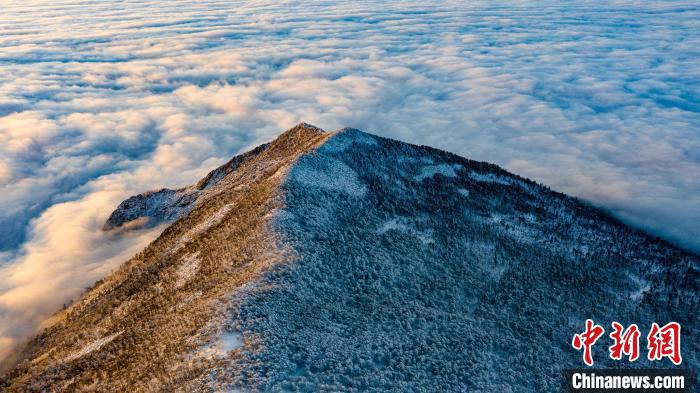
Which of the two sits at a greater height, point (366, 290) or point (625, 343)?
point (366, 290)

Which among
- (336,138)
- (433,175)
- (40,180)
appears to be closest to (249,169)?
(336,138)

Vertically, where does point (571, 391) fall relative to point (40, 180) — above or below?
below

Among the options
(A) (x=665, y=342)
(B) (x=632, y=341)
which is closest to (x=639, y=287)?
(A) (x=665, y=342)

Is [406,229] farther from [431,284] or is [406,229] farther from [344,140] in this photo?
[344,140]

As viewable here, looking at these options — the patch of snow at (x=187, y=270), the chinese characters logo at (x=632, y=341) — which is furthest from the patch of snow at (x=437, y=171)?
the patch of snow at (x=187, y=270)

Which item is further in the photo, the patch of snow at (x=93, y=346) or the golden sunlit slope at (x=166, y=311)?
the patch of snow at (x=93, y=346)

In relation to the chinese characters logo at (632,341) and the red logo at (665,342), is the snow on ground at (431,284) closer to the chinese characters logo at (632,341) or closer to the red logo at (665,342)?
the chinese characters logo at (632,341)

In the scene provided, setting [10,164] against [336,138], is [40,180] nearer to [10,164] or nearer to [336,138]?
[10,164]
